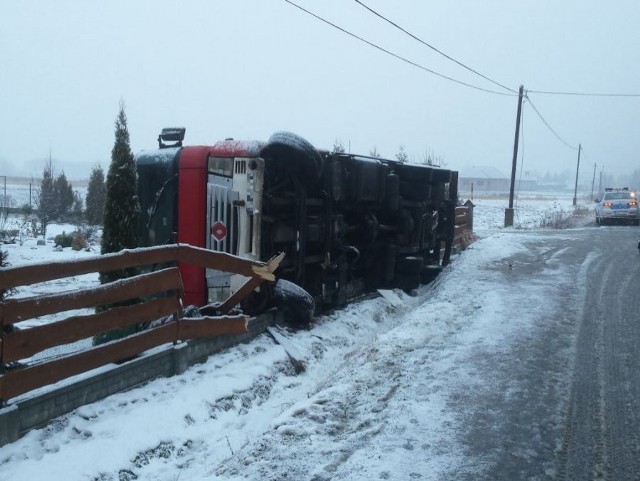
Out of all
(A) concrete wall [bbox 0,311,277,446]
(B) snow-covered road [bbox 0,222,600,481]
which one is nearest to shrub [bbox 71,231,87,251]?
(B) snow-covered road [bbox 0,222,600,481]

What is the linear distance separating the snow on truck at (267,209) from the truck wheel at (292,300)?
13 mm

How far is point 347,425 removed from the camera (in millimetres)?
5023

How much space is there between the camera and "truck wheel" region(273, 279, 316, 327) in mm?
7910

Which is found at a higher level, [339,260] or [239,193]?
[239,193]

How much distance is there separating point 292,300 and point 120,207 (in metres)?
2.82

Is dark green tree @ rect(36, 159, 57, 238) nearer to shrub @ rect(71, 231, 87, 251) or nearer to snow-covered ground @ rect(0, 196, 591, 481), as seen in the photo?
shrub @ rect(71, 231, 87, 251)

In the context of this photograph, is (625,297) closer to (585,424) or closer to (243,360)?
(585,424)

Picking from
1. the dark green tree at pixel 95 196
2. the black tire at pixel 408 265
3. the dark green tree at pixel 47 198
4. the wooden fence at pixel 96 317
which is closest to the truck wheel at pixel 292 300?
the wooden fence at pixel 96 317

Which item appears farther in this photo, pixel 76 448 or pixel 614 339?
pixel 614 339

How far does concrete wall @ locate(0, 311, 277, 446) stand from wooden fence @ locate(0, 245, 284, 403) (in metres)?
0.08

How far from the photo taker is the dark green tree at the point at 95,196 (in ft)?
84.2

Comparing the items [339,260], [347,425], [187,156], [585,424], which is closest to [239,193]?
[187,156]

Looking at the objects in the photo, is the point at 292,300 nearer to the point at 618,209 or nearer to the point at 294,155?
the point at 294,155

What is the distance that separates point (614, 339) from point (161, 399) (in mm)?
5466
